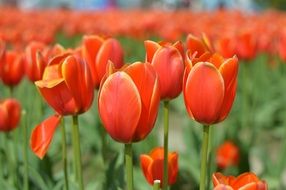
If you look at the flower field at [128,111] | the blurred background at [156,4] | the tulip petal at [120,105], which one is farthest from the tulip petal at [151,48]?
the blurred background at [156,4]

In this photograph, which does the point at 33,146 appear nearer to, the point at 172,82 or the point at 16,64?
the point at 172,82

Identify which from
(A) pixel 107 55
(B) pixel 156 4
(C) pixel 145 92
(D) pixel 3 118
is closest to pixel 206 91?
(C) pixel 145 92

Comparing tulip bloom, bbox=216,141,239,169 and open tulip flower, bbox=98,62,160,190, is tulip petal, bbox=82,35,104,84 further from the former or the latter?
tulip bloom, bbox=216,141,239,169

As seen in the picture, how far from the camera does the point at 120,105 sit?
1.34m

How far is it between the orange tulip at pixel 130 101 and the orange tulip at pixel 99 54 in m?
0.51

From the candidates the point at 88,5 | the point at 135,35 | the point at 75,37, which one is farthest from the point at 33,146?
the point at 88,5

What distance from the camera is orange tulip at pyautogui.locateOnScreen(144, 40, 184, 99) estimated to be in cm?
152

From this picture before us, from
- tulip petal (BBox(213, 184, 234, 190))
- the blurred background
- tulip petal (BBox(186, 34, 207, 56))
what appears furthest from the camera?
the blurred background

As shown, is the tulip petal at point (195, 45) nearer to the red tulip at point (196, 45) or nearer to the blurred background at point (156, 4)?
the red tulip at point (196, 45)

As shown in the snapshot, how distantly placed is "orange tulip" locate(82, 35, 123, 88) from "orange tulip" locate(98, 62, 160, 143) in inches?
19.9

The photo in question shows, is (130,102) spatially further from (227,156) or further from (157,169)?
(227,156)

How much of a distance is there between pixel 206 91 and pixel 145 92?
0.14 m

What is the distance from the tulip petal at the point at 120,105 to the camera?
133 cm

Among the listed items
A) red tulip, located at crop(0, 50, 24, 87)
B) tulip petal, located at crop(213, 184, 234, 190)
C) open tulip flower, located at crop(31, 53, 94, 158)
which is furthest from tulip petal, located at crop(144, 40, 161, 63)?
red tulip, located at crop(0, 50, 24, 87)
